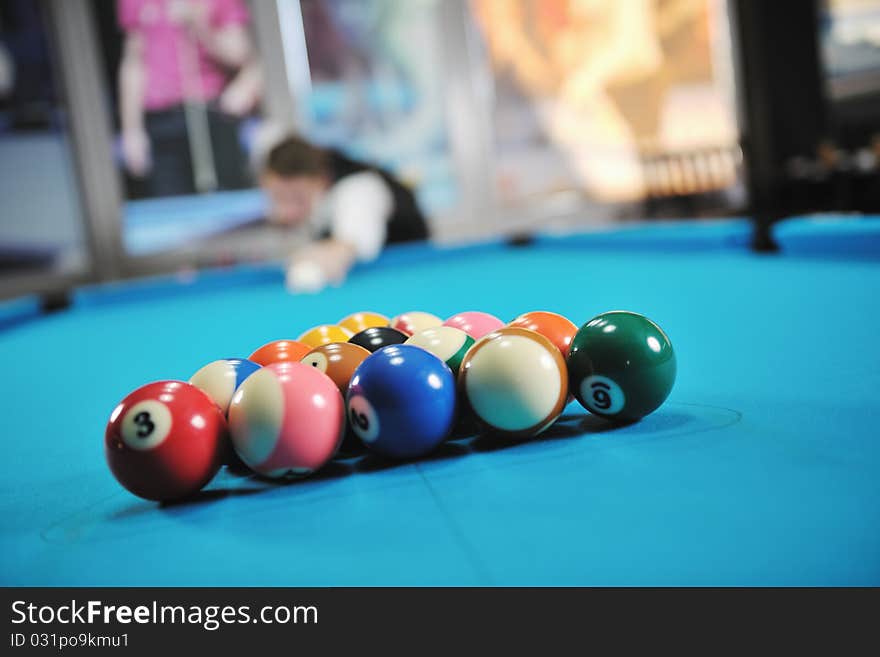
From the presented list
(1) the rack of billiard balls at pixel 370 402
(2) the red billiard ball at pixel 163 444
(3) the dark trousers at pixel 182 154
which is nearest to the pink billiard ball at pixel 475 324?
(1) the rack of billiard balls at pixel 370 402

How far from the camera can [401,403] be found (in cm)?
129

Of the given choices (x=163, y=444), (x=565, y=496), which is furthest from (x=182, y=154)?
(x=565, y=496)

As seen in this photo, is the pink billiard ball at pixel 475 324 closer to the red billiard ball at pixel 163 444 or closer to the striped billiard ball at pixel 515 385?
the striped billiard ball at pixel 515 385

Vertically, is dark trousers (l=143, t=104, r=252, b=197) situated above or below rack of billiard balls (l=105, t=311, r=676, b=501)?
above

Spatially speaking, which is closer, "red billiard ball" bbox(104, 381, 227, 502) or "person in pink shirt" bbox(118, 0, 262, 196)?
"red billiard ball" bbox(104, 381, 227, 502)

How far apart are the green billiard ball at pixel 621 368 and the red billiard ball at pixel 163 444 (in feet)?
1.87

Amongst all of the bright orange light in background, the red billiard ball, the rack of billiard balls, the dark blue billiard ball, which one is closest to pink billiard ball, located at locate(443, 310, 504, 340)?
the rack of billiard balls

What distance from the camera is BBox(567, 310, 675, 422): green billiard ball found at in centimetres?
137

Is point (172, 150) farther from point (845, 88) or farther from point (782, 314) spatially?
point (782, 314)

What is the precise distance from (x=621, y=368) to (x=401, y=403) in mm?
351

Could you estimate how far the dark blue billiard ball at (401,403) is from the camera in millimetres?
1285

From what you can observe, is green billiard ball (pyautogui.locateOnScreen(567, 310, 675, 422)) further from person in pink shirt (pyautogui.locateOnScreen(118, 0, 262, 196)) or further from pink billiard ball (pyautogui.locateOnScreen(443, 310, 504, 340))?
person in pink shirt (pyautogui.locateOnScreen(118, 0, 262, 196))

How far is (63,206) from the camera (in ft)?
22.4

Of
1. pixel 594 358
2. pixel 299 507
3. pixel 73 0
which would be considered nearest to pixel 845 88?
pixel 73 0
